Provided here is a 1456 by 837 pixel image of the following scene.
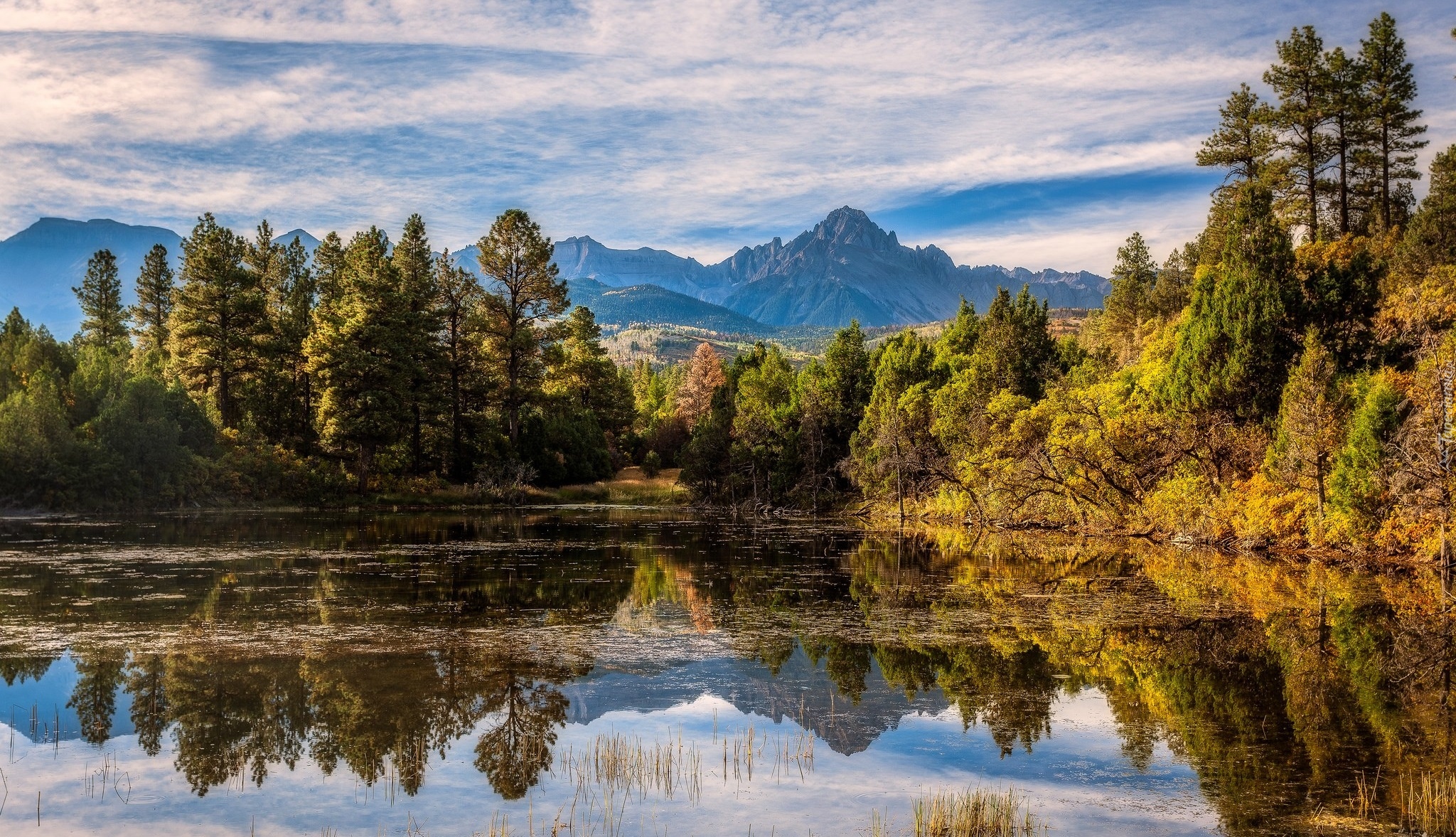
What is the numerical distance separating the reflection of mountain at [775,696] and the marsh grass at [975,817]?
2323mm

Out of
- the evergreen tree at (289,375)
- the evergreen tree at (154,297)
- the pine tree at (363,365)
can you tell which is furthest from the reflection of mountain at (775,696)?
the evergreen tree at (154,297)

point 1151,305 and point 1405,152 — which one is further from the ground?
point 1405,152

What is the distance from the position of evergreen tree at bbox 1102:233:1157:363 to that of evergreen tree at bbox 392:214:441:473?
147 feet

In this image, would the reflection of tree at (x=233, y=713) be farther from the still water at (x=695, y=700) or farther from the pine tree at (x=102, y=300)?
the pine tree at (x=102, y=300)

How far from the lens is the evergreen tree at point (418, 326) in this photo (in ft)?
208

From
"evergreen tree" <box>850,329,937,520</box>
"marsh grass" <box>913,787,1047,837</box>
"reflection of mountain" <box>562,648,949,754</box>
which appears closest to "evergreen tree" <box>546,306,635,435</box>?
"evergreen tree" <box>850,329,937,520</box>

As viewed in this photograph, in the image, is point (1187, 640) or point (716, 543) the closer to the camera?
point (1187, 640)

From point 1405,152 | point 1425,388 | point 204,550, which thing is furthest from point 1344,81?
point 204,550

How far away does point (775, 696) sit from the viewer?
1394 centimetres

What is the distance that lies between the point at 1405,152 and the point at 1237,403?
74.2 feet

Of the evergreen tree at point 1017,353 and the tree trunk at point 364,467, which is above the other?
the evergreen tree at point 1017,353

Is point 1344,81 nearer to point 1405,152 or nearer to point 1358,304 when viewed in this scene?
point 1405,152

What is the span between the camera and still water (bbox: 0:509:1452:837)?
374 inches

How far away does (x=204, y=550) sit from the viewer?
3262 cm
